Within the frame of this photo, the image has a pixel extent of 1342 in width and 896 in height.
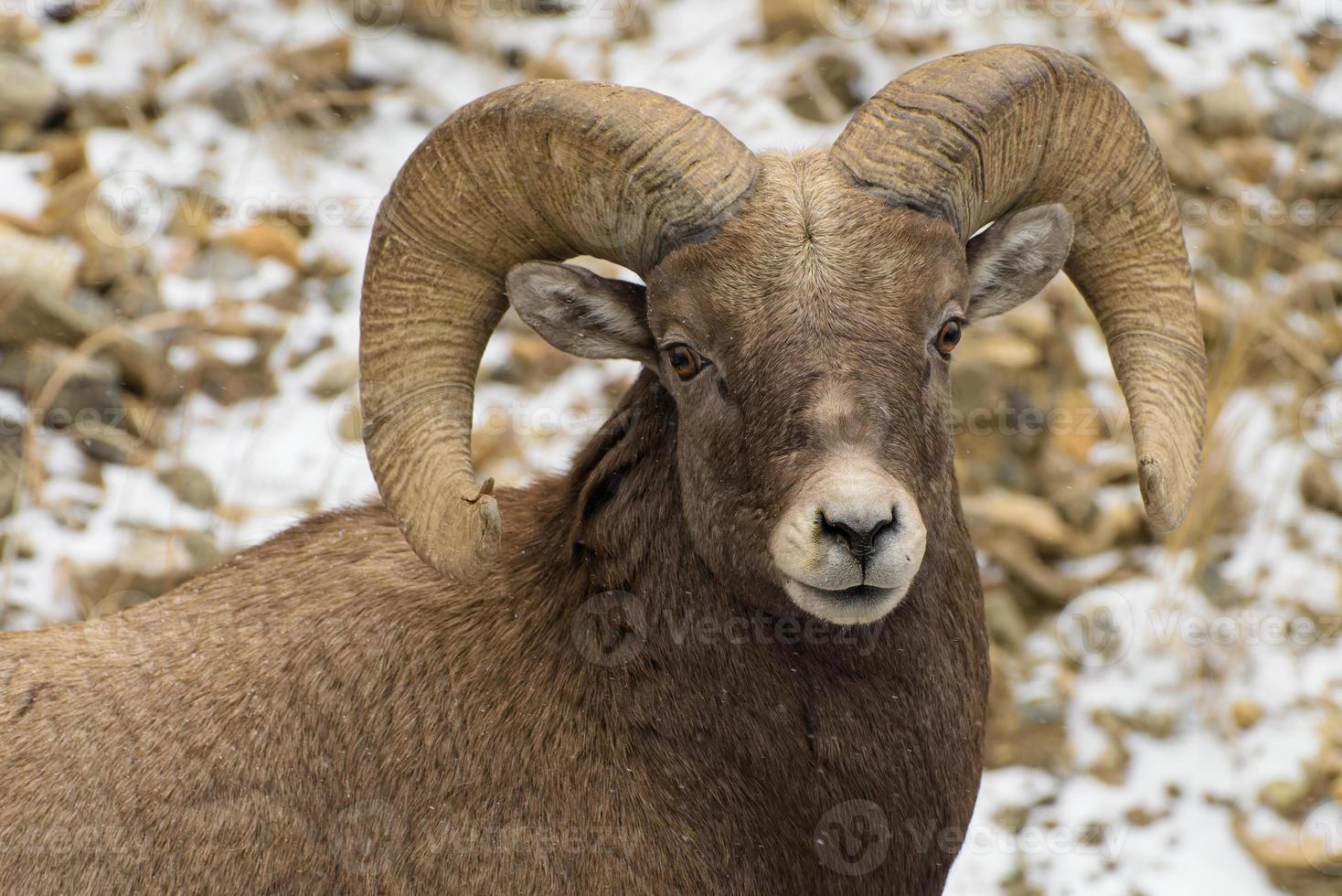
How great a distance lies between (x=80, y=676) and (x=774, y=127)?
876 centimetres

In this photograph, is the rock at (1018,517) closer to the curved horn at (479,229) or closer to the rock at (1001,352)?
the rock at (1001,352)

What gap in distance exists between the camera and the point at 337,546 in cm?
536

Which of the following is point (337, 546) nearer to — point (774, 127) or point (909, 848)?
point (909, 848)

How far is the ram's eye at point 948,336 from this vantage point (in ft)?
15.4

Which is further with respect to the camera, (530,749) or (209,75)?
(209,75)

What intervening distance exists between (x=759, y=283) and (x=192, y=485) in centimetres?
674

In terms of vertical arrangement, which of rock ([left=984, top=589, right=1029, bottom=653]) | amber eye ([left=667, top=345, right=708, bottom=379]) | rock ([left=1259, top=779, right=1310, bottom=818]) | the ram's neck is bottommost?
rock ([left=984, top=589, right=1029, bottom=653])

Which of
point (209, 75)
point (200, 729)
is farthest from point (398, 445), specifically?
point (209, 75)

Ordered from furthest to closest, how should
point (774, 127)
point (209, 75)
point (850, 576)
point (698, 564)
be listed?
1. point (209, 75)
2. point (774, 127)
3. point (698, 564)
4. point (850, 576)

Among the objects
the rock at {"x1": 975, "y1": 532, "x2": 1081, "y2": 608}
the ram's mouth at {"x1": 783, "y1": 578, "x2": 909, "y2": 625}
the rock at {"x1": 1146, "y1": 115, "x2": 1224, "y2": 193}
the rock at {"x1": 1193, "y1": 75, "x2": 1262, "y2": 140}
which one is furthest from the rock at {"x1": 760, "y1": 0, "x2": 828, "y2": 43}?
the ram's mouth at {"x1": 783, "y1": 578, "x2": 909, "y2": 625}

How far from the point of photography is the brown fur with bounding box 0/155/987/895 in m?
4.46

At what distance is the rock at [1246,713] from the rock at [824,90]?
6.14m

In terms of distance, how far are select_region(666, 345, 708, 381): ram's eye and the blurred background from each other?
484 cm

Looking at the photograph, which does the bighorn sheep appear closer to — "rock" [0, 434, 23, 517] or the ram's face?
the ram's face
